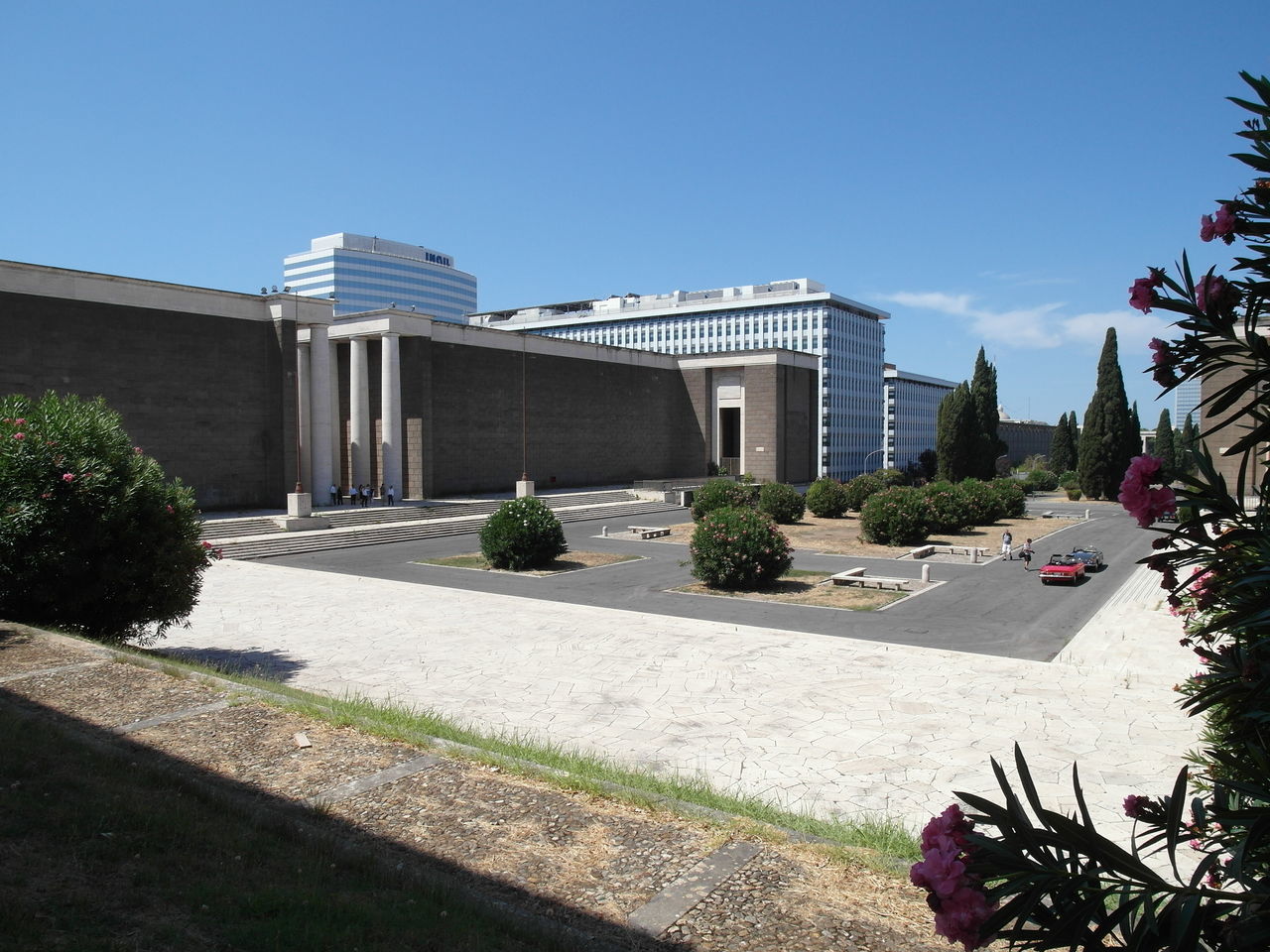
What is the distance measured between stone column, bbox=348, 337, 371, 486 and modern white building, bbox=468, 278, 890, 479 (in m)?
62.3

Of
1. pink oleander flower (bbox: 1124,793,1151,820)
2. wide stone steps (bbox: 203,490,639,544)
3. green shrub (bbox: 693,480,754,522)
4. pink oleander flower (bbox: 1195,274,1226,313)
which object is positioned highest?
pink oleander flower (bbox: 1195,274,1226,313)

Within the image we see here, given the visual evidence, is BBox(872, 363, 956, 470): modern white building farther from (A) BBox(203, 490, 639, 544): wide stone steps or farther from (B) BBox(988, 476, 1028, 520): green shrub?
(A) BBox(203, 490, 639, 544): wide stone steps

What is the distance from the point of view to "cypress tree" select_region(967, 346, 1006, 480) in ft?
165

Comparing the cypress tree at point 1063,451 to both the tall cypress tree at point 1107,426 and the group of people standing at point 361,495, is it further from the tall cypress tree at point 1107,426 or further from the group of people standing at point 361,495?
the group of people standing at point 361,495

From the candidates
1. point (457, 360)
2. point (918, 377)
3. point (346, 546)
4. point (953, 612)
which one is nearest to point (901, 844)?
point (953, 612)

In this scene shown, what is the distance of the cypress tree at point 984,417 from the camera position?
50312mm

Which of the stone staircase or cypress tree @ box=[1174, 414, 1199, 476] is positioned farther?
the stone staircase

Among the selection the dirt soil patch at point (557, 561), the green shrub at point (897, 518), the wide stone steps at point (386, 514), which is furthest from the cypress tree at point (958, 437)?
the dirt soil patch at point (557, 561)

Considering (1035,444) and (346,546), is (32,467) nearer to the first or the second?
(346,546)

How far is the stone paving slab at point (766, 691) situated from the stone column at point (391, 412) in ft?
63.9

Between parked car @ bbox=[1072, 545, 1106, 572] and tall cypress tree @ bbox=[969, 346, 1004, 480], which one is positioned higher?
tall cypress tree @ bbox=[969, 346, 1004, 480]

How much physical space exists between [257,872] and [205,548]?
8.36 meters

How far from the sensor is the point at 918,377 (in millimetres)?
124250

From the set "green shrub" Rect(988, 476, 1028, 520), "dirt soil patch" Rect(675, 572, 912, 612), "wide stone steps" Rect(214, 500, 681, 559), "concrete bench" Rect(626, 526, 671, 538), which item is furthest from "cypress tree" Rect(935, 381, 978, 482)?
"dirt soil patch" Rect(675, 572, 912, 612)
